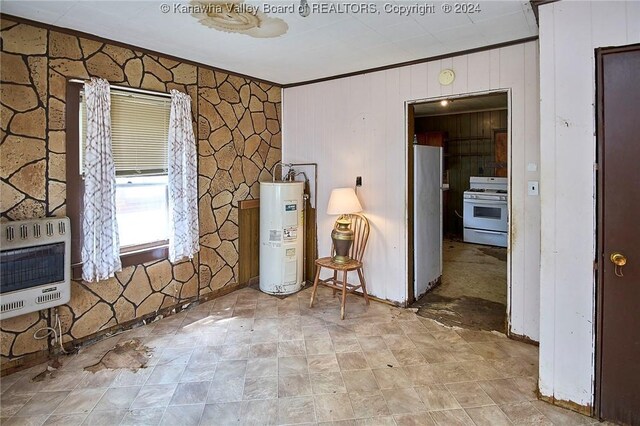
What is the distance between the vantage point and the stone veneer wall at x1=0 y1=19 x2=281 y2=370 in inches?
97.9

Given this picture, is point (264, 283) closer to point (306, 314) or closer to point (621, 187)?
point (306, 314)

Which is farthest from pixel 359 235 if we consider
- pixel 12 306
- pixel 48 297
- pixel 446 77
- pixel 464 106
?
pixel 464 106

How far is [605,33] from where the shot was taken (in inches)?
77.0

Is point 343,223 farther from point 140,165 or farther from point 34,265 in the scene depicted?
point 34,265

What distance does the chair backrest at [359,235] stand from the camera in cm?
389

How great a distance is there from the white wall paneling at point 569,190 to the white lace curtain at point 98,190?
306 centimetres

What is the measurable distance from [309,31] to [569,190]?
2.04 metres

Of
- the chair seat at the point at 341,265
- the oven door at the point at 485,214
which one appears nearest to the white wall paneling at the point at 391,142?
the chair seat at the point at 341,265

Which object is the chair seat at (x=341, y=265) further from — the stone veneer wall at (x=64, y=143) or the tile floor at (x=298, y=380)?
the stone veneer wall at (x=64, y=143)

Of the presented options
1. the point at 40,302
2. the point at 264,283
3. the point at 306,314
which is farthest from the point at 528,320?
the point at 40,302

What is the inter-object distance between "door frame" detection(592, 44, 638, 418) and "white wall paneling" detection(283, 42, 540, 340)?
86cm

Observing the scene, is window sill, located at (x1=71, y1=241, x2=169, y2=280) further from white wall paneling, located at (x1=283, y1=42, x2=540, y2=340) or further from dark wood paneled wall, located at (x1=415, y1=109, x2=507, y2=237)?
dark wood paneled wall, located at (x1=415, y1=109, x2=507, y2=237)

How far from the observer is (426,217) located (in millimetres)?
4020

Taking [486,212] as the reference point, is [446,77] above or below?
above
